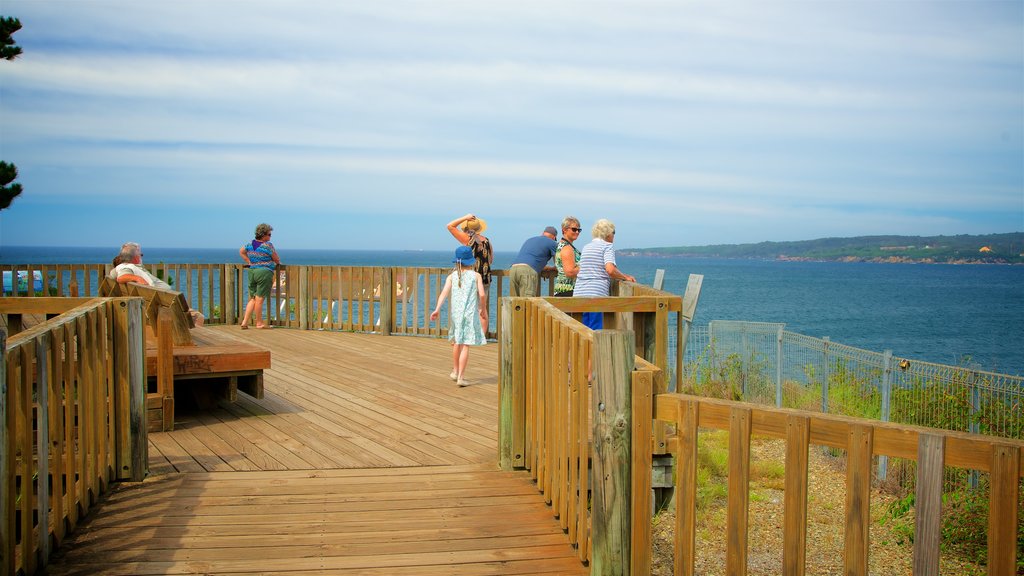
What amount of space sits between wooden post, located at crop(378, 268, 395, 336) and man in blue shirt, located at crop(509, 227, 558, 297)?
2.34m

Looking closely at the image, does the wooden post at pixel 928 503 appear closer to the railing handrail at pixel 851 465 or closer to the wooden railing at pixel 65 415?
the railing handrail at pixel 851 465

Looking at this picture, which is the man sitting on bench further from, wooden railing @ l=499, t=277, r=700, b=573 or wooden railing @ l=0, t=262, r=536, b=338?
wooden railing @ l=499, t=277, r=700, b=573

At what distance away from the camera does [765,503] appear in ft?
24.1

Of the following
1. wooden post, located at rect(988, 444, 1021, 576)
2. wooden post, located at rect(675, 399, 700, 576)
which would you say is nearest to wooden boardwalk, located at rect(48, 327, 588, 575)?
wooden post, located at rect(675, 399, 700, 576)

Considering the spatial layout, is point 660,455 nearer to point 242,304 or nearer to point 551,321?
point 551,321

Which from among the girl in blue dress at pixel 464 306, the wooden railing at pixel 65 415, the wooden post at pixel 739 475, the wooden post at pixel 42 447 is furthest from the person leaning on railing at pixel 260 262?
the wooden post at pixel 739 475

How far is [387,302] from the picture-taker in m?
12.9

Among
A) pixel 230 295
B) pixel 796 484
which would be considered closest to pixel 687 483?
pixel 796 484

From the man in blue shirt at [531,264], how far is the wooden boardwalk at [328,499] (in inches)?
129

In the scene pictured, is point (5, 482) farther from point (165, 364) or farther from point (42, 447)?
point (165, 364)

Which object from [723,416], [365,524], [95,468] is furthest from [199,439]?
[723,416]

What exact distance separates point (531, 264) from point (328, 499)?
261 inches

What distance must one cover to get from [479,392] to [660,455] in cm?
292

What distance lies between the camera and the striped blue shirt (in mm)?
7887
